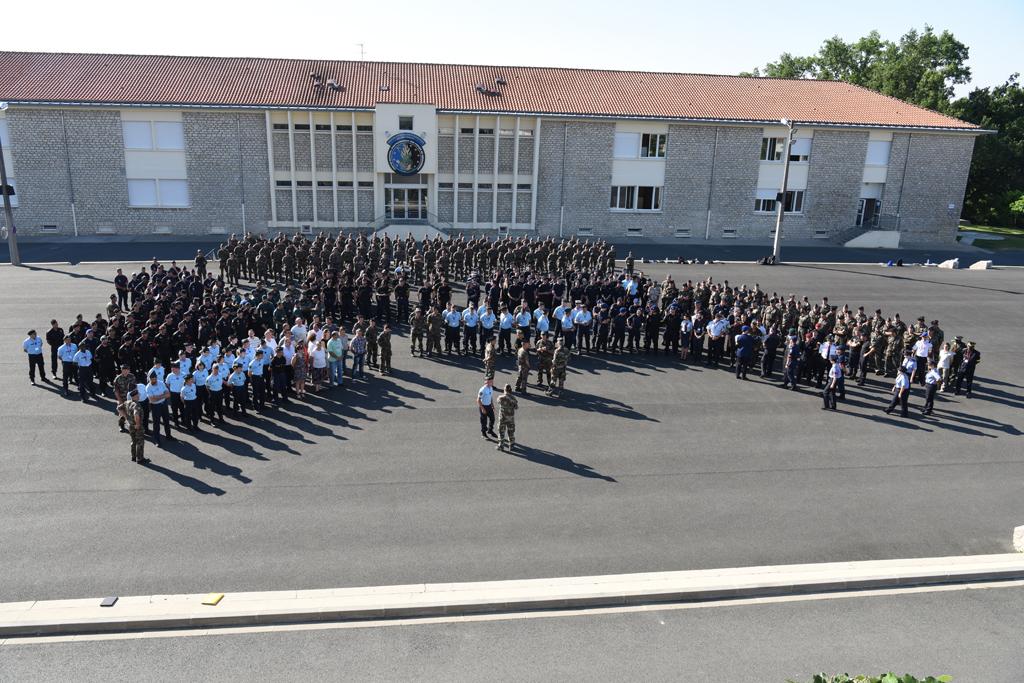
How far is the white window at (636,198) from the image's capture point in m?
44.0

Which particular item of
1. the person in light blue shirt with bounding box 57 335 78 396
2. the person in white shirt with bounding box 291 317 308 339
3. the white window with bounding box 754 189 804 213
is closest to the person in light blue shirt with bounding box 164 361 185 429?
the person in light blue shirt with bounding box 57 335 78 396

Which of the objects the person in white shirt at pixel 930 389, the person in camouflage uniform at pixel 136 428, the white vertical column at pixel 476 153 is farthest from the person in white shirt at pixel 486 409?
the white vertical column at pixel 476 153

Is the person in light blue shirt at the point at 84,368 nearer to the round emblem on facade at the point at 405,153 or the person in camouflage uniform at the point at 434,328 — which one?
the person in camouflage uniform at the point at 434,328

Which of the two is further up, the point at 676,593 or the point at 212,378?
the point at 212,378

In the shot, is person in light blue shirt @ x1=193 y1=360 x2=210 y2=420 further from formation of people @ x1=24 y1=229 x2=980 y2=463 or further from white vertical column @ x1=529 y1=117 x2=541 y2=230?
white vertical column @ x1=529 y1=117 x2=541 y2=230

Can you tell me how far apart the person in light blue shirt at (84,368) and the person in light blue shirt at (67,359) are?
179 millimetres

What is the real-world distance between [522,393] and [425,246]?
13544 millimetres

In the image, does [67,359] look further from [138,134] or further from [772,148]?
[772,148]

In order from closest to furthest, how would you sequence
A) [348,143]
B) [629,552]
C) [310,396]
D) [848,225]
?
1. [629,552]
2. [310,396]
3. [348,143]
4. [848,225]

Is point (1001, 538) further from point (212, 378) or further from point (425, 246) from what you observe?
point (425, 246)

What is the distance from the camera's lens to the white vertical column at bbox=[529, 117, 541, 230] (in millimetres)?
41719

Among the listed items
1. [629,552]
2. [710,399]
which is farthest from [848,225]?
[629,552]

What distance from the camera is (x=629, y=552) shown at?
1051 cm

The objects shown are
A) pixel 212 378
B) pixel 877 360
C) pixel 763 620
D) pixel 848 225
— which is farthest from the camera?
pixel 848 225
